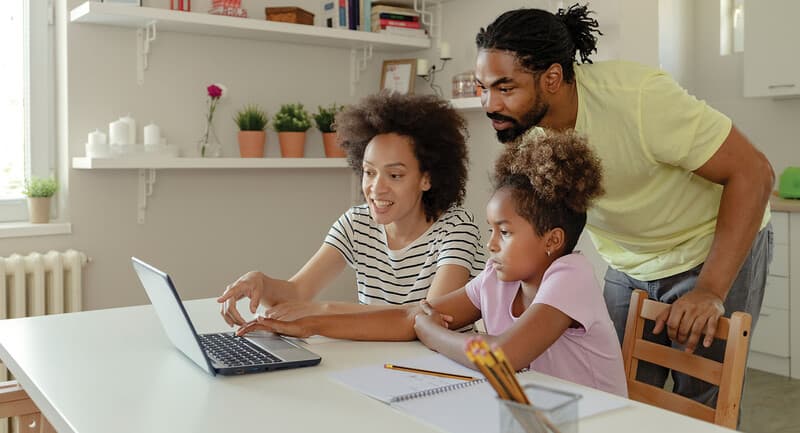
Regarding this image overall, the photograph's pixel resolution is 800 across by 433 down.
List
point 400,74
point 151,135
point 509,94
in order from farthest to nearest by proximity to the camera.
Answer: point 400,74, point 151,135, point 509,94

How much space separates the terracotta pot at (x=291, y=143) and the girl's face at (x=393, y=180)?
170 centimetres

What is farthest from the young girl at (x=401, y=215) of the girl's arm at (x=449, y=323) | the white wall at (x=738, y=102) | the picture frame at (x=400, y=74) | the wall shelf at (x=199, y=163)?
the white wall at (x=738, y=102)

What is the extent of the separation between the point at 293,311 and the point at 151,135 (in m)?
1.89

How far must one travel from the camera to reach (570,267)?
51.4 inches

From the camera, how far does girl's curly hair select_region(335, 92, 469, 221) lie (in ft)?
6.19

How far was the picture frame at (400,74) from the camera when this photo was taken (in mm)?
3869

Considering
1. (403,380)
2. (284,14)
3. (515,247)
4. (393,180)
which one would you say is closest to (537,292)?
(515,247)

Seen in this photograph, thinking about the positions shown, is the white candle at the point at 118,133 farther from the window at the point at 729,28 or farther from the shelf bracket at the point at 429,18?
the window at the point at 729,28

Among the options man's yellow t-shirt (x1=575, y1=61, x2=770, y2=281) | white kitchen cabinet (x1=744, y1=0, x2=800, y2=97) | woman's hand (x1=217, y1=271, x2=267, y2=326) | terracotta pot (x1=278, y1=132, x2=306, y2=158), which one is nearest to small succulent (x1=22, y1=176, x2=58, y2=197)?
terracotta pot (x1=278, y1=132, x2=306, y2=158)

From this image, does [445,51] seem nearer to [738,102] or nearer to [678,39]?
[678,39]

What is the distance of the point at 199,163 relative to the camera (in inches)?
126

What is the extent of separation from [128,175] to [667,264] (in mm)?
2347

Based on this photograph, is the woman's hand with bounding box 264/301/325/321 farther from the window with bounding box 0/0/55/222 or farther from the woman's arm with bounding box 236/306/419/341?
the window with bounding box 0/0/55/222

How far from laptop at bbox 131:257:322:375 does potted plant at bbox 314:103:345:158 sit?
7.56 ft
